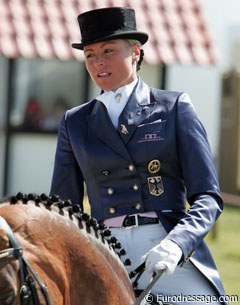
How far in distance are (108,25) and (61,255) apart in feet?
3.21

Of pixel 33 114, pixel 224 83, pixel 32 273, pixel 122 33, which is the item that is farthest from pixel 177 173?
pixel 224 83

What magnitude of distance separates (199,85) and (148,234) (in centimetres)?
1309

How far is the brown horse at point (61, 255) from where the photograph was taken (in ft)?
9.78

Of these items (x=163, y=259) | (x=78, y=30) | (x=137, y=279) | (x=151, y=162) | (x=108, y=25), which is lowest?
(x=137, y=279)

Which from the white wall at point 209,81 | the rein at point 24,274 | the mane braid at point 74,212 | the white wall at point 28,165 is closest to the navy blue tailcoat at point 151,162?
the mane braid at point 74,212

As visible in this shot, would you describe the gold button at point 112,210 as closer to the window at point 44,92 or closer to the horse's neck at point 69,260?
the horse's neck at point 69,260

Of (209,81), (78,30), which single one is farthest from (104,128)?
(209,81)

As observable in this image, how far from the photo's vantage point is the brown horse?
2.98 m

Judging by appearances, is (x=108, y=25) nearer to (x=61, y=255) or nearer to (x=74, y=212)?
(x=74, y=212)

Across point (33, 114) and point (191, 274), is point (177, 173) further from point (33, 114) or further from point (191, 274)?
point (33, 114)

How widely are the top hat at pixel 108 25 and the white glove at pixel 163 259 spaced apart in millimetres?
835

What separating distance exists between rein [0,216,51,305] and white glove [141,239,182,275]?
0.43m

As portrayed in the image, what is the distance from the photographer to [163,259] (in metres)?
3.30

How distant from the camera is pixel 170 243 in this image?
133 inches
